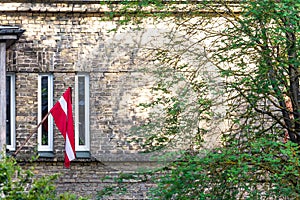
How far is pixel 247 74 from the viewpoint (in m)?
13.3

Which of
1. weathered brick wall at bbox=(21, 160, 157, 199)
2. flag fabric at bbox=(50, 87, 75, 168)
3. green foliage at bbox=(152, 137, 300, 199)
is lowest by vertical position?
weathered brick wall at bbox=(21, 160, 157, 199)

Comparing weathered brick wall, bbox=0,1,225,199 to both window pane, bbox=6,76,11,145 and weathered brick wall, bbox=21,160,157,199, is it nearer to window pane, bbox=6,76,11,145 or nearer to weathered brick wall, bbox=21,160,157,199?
weathered brick wall, bbox=21,160,157,199

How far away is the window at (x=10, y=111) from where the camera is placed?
58.8 feet

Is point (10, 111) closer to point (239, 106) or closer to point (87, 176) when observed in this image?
point (87, 176)

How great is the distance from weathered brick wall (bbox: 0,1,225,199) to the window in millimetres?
149

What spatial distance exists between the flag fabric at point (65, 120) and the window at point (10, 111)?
3.66ft

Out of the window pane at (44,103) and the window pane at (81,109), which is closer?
the window pane at (44,103)

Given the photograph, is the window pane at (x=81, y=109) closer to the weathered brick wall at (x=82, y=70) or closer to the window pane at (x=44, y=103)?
the weathered brick wall at (x=82, y=70)

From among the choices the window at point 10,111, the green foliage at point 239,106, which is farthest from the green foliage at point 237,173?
the window at point 10,111

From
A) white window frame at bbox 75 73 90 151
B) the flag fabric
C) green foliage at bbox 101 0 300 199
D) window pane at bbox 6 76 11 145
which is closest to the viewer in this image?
green foliage at bbox 101 0 300 199

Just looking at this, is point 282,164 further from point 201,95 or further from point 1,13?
point 1,13

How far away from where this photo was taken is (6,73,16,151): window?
1792 cm

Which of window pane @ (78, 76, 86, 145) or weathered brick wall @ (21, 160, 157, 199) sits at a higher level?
window pane @ (78, 76, 86, 145)

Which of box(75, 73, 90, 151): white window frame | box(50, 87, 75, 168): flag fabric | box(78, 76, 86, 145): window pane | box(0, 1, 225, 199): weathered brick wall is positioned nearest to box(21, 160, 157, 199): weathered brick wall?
box(0, 1, 225, 199): weathered brick wall
